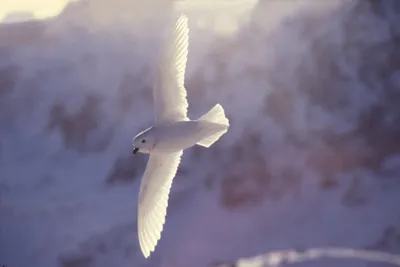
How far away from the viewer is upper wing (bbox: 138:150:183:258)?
1.20 metres

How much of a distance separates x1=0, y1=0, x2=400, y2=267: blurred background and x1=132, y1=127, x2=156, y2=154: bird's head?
57 centimetres

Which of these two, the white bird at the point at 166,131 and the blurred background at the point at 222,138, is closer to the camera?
the white bird at the point at 166,131

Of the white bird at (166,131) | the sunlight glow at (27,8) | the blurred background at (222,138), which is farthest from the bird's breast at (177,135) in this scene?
the sunlight glow at (27,8)

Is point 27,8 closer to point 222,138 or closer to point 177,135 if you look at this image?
point 222,138

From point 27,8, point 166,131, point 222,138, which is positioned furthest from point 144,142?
point 27,8

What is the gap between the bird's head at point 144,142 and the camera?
1140 millimetres

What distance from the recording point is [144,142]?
114 cm

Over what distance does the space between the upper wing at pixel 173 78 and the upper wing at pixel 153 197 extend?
0.30ft

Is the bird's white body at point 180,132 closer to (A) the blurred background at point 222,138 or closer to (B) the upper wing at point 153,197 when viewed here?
(B) the upper wing at point 153,197

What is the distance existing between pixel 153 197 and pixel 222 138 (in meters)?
0.51

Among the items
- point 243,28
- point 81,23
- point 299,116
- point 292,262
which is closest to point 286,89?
point 299,116

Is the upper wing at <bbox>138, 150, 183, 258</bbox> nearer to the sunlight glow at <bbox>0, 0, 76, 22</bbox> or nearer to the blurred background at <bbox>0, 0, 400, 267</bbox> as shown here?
the blurred background at <bbox>0, 0, 400, 267</bbox>

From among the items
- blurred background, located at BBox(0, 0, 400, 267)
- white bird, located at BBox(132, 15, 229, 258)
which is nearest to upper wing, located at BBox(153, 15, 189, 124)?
white bird, located at BBox(132, 15, 229, 258)

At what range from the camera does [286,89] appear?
172cm
